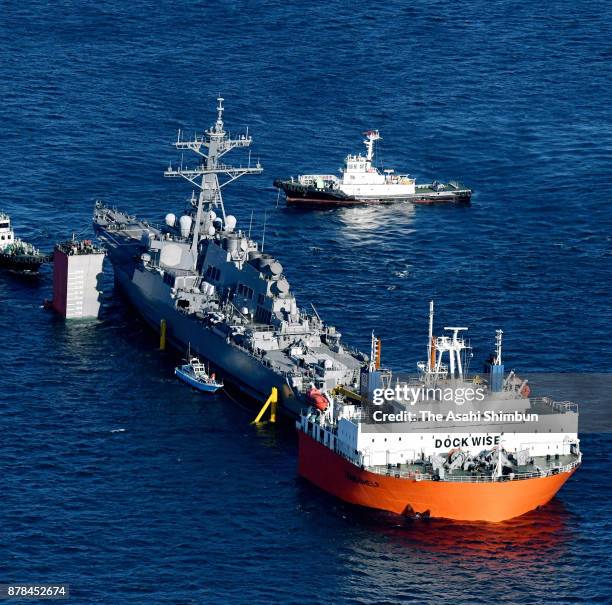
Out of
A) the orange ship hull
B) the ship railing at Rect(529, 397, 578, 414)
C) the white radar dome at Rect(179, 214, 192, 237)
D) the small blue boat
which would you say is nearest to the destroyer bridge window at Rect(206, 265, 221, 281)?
the white radar dome at Rect(179, 214, 192, 237)

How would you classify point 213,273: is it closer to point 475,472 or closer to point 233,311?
point 233,311

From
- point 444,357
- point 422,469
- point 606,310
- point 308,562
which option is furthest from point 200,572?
point 606,310

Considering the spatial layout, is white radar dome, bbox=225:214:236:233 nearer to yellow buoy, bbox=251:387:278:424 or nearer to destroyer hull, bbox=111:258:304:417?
destroyer hull, bbox=111:258:304:417

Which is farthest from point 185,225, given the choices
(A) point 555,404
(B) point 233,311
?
(A) point 555,404

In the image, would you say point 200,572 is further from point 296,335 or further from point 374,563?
point 296,335

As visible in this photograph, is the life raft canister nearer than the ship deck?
No
